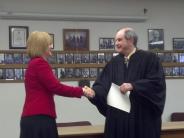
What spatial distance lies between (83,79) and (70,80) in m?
0.20

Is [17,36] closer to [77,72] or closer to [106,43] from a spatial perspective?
[77,72]

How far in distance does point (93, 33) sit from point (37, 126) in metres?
3.43

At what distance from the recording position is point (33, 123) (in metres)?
3.27

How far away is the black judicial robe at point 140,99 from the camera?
3.73 metres

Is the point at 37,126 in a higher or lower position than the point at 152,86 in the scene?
lower

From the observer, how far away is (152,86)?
373 cm

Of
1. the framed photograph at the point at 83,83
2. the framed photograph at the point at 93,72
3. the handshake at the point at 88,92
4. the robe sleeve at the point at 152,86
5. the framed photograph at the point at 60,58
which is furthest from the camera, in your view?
the framed photograph at the point at 93,72

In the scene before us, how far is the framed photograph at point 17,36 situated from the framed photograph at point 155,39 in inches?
79.1

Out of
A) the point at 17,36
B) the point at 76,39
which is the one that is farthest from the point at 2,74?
the point at 76,39

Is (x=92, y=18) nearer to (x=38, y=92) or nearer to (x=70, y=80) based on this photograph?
(x=70, y=80)

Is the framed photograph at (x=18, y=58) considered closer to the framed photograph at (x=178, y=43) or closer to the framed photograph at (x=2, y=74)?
the framed photograph at (x=2, y=74)

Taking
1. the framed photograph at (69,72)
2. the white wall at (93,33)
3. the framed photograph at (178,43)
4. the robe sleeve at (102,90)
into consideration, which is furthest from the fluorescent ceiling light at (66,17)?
the robe sleeve at (102,90)

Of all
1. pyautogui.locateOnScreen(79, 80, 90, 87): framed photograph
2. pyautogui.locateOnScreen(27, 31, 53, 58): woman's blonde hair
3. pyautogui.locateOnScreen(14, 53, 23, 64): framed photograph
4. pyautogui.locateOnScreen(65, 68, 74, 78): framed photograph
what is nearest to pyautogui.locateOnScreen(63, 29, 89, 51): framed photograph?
pyautogui.locateOnScreen(65, 68, 74, 78): framed photograph

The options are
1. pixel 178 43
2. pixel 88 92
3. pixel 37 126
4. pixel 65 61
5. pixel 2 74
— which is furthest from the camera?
pixel 178 43
